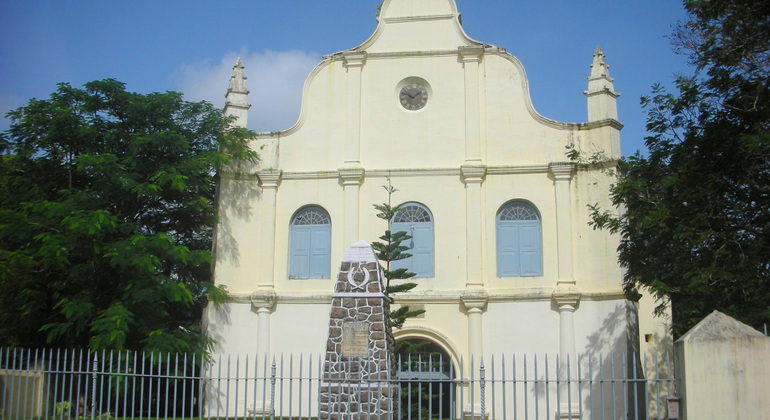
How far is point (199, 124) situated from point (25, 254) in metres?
5.26

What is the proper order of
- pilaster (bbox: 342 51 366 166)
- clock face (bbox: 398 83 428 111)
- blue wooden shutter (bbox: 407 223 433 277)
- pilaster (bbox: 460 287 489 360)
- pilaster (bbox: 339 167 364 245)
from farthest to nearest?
1. clock face (bbox: 398 83 428 111)
2. pilaster (bbox: 342 51 366 166)
3. pilaster (bbox: 339 167 364 245)
4. blue wooden shutter (bbox: 407 223 433 277)
5. pilaster (bbox: 460 287 489 360)

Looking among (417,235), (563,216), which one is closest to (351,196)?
(417,235)

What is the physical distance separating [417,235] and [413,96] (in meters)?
3.69

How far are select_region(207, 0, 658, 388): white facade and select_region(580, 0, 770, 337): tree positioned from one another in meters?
4.68

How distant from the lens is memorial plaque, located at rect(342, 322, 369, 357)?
11555mm

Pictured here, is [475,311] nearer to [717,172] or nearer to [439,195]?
[439,195]

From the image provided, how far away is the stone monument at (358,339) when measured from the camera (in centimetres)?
1131

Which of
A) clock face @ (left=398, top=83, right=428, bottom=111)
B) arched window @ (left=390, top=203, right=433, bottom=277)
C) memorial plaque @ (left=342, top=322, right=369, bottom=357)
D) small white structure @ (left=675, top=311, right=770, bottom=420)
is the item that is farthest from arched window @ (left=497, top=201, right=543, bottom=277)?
small white structure @ (left=675, top=311, right=770, bottom=420)

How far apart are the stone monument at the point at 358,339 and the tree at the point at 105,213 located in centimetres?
779

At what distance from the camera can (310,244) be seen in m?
21.0

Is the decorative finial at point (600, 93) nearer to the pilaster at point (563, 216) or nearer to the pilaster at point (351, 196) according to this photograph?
the pilaster at point (563, 216)

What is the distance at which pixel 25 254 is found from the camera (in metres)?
18.4

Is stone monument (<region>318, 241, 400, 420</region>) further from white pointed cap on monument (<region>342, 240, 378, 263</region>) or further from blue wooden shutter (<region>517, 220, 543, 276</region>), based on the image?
blue wooden shutter (<region>517, 220, 543, 276</region>)

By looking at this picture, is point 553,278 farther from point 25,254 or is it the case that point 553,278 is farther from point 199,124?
point 25,254
